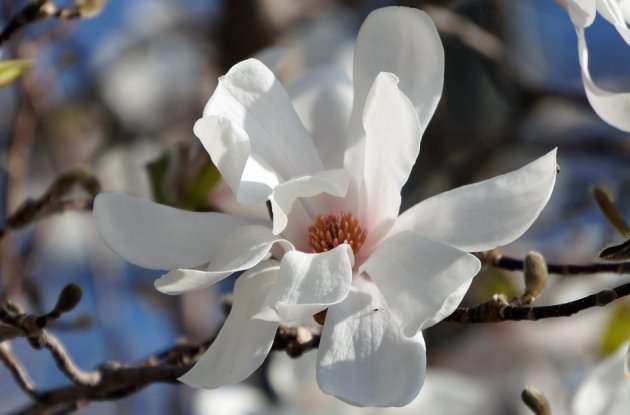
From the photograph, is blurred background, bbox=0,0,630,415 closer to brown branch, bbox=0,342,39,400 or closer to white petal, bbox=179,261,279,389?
brown branch, bbox=0,342,39,400

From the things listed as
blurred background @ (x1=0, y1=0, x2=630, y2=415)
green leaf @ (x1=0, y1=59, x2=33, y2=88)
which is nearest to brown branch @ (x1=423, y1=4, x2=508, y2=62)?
blurred background @ (x1=0, y1=0, x2=630, y2=415)

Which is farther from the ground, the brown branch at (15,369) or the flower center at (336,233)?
the flower center at (336,233)

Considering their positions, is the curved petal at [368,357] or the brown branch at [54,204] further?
the brown branch at [54,204]

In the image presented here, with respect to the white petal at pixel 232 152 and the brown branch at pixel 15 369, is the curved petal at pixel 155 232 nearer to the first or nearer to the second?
the white petal at pixel 232 152

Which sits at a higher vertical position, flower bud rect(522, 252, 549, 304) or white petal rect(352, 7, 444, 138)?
white petal rect(352, 7, 444, 138)

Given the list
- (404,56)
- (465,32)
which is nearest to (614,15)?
(404,56)

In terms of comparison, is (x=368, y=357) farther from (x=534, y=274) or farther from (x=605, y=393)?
(x=605, y=393)

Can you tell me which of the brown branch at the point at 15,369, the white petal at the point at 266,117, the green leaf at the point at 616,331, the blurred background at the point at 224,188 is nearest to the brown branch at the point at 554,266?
the white petal at the point at 266,117
